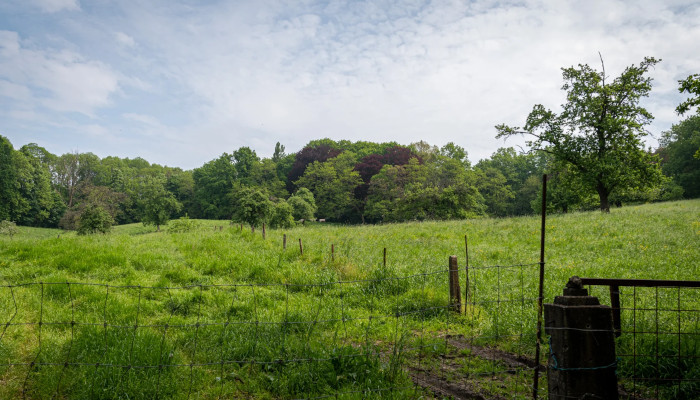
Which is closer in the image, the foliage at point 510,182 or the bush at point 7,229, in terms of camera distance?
the bush at point 7,229

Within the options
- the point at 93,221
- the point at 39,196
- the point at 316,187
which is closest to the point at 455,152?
the point at 316,187

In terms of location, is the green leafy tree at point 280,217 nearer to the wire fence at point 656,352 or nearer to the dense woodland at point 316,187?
the dense woodland at point 316,187

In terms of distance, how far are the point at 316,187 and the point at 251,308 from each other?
187 ft

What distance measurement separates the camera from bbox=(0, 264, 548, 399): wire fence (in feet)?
14.4

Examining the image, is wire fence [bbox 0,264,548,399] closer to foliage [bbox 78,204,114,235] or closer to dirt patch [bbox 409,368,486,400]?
dirt patch [bbox 409,368,486,400]

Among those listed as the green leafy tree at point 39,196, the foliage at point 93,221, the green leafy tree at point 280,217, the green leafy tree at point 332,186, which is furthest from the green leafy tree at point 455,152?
the green leafy tree at point 39,196

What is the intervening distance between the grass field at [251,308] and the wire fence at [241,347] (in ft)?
0.09

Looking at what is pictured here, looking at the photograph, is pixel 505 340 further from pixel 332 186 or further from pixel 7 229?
pixel 332 186

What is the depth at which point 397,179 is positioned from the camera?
57094 mm

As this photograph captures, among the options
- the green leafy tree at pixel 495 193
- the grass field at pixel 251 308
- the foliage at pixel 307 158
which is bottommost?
the grass field at pixel 251 308

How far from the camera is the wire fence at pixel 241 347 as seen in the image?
14.4 ft

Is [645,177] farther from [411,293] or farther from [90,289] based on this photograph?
[90,289]

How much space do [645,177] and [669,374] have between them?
25.7 m

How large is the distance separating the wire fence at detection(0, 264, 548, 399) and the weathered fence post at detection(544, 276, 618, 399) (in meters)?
1.82
